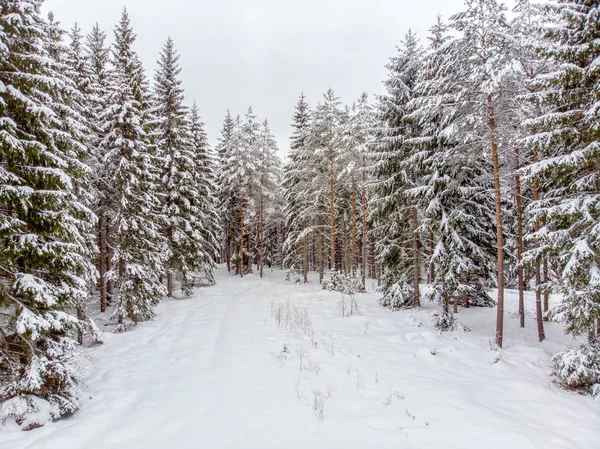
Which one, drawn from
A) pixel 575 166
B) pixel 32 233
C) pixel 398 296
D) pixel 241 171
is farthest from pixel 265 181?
pixel 575 166

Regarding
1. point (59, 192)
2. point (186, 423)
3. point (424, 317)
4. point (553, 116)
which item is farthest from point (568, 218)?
point (59, 192)

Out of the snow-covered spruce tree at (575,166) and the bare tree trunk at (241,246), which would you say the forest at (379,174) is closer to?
the snow-covered spruce tree at (575,166)

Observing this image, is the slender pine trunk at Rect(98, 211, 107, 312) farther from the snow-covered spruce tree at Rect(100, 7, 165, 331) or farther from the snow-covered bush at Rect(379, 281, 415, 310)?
the snow-covered bush at Rect(379, 281, 415, 310)

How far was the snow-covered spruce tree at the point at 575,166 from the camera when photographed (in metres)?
8.25

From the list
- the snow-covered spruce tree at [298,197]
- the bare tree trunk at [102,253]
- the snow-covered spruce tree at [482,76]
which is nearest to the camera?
the snow-covered spruce tree at [482,76]

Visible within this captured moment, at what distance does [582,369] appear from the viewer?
8.12 m

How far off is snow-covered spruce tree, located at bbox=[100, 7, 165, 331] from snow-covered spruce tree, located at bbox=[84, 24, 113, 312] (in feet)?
3.39

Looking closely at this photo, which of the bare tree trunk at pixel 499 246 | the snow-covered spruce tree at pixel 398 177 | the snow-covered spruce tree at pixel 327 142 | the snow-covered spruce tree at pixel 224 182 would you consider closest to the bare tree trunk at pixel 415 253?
the snow-covered spruce tree at pixel 398 177

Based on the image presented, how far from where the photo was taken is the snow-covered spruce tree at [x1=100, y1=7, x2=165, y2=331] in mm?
14414

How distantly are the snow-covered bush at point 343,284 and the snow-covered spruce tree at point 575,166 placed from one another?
11.5 metres

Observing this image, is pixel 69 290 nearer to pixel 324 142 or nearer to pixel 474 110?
pixel 474 110

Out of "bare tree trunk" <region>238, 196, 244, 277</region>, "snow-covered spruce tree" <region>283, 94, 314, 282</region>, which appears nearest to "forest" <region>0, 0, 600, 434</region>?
"snow-covered spruce tree" <region>283, 94, 314, 282</region>

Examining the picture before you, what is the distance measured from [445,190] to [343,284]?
31.8ft

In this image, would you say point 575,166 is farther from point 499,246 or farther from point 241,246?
point 241,246
